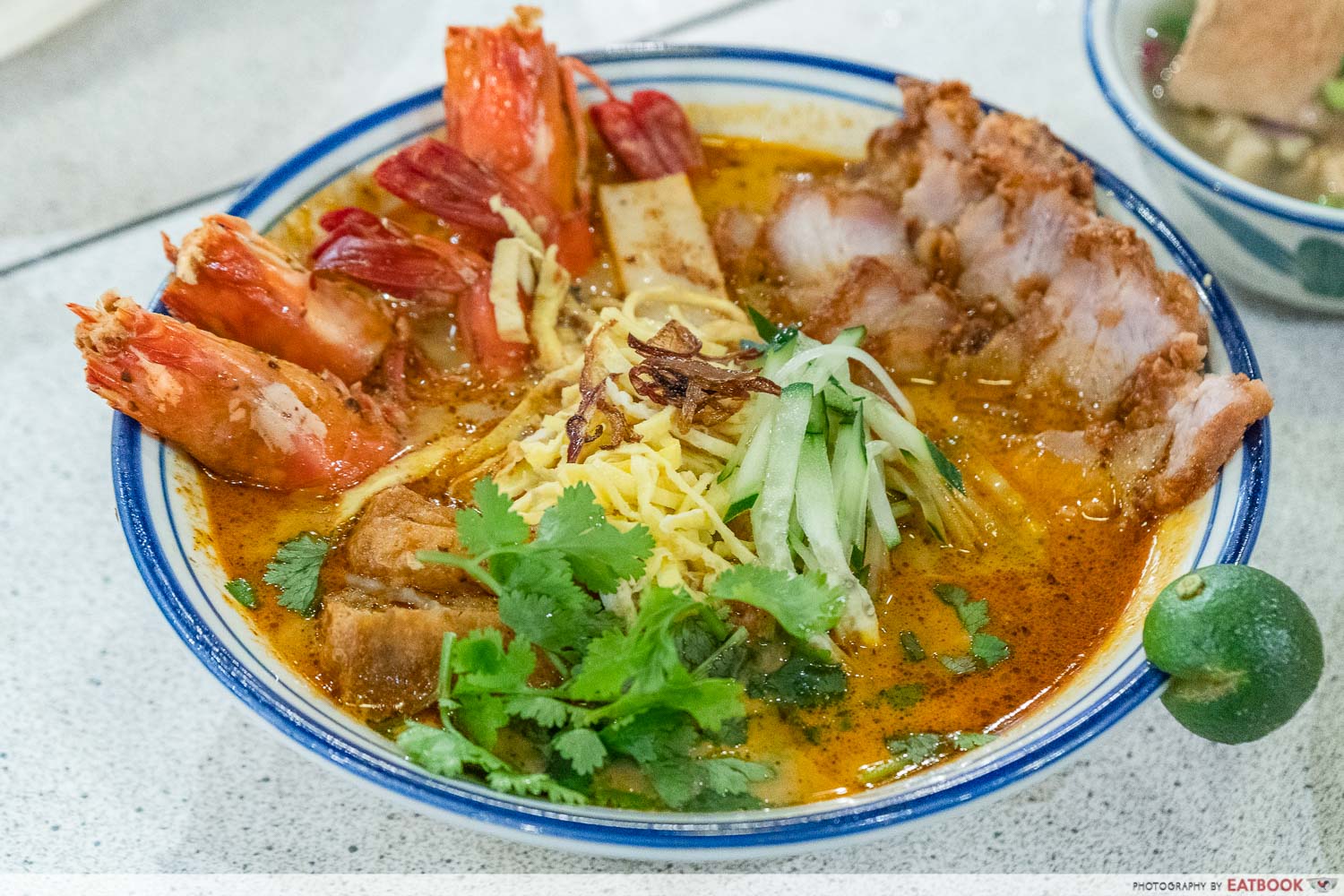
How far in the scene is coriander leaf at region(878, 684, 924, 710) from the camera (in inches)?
71.9

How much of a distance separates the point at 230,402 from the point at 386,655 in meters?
0.58

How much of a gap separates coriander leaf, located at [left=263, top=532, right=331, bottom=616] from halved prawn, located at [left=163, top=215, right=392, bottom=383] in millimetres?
417

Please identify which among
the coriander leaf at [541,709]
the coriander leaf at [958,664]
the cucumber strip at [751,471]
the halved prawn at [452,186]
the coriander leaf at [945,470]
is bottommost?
the coriander leaf at [958,664]

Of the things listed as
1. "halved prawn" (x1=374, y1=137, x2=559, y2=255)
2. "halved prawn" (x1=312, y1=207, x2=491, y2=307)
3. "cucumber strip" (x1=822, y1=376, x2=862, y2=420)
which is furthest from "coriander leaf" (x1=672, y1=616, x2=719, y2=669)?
"halved prawn" (x1=374, y1=137, x2=559, y2=255)

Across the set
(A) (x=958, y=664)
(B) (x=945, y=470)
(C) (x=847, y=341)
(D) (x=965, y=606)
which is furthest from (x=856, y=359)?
(A) (x=958, y=664)

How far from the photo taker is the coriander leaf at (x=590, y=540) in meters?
1.68

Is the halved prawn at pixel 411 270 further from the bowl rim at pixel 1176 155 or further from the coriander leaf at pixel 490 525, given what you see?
the bowl rim at pixel 1176 155

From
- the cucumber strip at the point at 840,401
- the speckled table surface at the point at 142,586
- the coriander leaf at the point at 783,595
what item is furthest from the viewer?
the cucumber strip at the point at 840,401

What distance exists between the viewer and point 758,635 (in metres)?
1.84

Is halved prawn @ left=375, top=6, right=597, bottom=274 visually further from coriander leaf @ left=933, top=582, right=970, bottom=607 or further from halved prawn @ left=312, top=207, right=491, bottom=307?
coriander leaf @ left=933, top=582, right=970, bottom=607

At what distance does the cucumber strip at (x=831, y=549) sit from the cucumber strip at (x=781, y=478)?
29 millimetres

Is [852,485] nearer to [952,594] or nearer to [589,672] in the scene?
[952,594]

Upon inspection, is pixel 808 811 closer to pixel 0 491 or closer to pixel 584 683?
pixel 584 683

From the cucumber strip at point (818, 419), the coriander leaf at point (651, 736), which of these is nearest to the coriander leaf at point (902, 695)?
the coriander leaf at point (651, 736)
